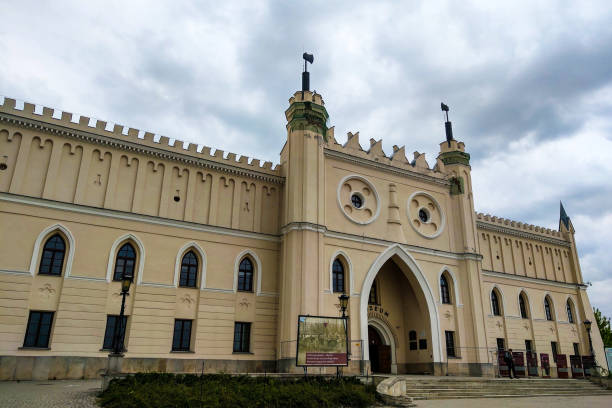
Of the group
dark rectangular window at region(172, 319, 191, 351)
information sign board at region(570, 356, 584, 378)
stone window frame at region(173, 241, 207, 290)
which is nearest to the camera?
dark rectangular window at region(172, 319, 191, 351)

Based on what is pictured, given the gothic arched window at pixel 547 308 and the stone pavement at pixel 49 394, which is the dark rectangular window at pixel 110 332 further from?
the gothic arched window at pixel 547 308

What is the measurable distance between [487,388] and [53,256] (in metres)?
18.5

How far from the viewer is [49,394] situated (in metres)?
12.3

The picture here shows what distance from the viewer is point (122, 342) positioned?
18297 mm

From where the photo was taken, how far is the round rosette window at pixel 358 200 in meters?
24.2

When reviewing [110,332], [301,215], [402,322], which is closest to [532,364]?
[402,322]

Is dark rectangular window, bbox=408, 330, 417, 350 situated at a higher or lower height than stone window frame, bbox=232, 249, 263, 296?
lower

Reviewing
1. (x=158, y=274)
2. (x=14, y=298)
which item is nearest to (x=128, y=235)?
(x=158, y=274)

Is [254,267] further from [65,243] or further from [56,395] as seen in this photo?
[56,395]

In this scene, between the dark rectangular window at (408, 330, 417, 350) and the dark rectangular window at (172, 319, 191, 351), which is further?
the dark rectangular window at (408, 330, 417, 350)

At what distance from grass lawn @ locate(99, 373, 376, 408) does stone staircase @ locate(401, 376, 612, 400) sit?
3440 millimetres

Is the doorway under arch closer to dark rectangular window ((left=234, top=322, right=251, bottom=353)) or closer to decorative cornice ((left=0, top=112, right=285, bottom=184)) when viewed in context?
dark rectangular window ((left=234, top=322, right=251, bottom=353))

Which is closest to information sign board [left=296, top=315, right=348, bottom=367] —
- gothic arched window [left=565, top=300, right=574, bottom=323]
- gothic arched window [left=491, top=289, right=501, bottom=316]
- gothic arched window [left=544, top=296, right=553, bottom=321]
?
gothic arched window [left=491, top=289, right=501, bottom=316]

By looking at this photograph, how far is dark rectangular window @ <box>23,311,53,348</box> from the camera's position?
55.3 feet
